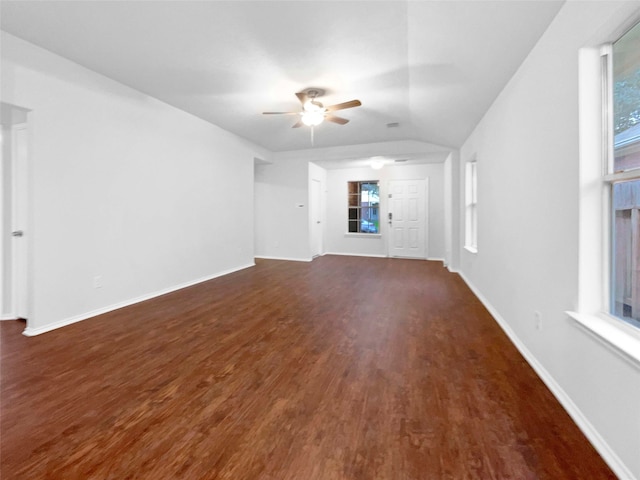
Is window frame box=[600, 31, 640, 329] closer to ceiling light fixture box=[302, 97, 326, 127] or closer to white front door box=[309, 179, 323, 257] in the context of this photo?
ceiling light fixture box=[302, 97, 326, 127]

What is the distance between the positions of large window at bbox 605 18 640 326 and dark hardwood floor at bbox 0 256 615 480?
2.40 feet

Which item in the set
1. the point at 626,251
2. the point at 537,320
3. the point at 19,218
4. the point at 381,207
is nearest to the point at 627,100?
the point at 626,251

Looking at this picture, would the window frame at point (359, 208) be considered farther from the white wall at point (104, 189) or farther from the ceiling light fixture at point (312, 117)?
the ceiling light fixture at point (312, 117)

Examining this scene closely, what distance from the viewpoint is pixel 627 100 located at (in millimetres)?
1373

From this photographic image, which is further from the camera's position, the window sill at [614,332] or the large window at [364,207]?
the large window at [364,207]

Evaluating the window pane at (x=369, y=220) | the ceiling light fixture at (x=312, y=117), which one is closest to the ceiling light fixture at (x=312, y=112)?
the ceiling light fixture at (x=312, y=117)

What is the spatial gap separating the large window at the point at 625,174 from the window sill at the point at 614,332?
0.17 feet

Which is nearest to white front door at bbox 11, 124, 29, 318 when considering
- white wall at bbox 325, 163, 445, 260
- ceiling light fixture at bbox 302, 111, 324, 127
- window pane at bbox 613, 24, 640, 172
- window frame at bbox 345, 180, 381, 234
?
ceiling light fixture at bbox 302, 111, 324, 127

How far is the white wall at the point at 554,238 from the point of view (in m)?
1.27

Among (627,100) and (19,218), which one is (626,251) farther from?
(19,218)

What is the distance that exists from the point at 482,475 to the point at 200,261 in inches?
173

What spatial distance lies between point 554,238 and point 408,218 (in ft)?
18.0

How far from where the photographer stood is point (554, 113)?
1.79 m

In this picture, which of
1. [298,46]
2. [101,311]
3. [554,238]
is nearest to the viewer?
[554,238]
